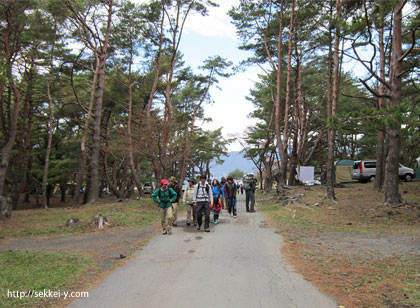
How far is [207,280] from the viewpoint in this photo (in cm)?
520

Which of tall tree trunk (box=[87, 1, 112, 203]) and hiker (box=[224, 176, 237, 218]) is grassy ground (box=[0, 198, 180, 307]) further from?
tall tree trunk (box=[87, 1, 112, 203])

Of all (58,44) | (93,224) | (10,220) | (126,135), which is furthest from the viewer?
(58,44)

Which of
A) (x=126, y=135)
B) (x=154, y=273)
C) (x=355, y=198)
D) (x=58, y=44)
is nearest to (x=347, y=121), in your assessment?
(x=355, y=198)

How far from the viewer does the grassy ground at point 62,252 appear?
5.31 metres

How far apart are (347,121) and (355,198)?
6.62 m

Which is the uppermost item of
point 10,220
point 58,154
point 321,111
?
point 321,111

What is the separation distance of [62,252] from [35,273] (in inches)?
75.3

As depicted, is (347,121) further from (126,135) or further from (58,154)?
(58,154)

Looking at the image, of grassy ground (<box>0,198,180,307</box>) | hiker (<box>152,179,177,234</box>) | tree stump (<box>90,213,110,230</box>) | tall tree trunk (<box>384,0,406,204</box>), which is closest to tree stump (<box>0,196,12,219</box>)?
grassy ground (<box>0,198,180,307</box>)

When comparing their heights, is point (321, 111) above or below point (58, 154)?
above

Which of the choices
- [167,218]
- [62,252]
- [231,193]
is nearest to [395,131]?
[231,193]

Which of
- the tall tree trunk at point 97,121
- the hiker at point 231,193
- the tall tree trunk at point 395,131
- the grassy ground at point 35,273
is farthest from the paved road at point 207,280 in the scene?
the tall tree trunk at point 97,121

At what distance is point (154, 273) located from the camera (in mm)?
5699

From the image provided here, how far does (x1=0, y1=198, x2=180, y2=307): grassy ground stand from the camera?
5.31 m
